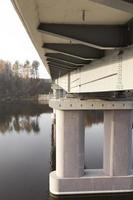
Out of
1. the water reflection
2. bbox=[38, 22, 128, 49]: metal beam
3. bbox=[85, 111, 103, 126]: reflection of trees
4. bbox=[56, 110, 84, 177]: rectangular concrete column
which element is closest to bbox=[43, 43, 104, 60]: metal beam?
bbox=[38, 22, 128, 49]: metal beam

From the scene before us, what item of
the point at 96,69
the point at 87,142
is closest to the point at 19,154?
the point at 87,142

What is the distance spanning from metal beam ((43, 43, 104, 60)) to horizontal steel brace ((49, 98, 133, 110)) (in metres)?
6.75

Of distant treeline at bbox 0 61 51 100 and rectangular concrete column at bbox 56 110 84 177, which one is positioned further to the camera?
distant treeline at bbox 0 61 51 100

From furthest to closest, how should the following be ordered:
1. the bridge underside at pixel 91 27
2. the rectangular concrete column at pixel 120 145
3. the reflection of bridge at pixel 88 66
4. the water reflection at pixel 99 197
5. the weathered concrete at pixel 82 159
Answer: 1. the rectangular concrete column at pixel 120 145
2. the weathered concrete at pixel 82 159
3. the water reflection at pixel 99 197
4. the reflection of bridge at pixel 88 66
5. the bridge underside at pixel 91 27

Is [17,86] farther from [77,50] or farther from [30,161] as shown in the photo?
[77,50]

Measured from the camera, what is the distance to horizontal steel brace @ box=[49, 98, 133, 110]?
14.5m

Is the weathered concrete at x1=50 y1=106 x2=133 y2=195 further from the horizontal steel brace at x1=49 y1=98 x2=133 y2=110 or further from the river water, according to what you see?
the river water

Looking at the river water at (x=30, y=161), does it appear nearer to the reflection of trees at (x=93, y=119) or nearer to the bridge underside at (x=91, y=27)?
the reflection of trees at (x=93, y=119)

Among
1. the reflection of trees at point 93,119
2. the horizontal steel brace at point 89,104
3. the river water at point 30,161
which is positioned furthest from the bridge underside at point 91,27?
the reflection of trees at point 93,119

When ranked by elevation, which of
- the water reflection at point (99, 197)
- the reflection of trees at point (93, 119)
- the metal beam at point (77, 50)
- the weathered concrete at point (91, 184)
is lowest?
the water reflection at point (99, 197)

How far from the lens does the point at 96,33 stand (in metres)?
5.57

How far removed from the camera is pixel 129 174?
14922 millimetres

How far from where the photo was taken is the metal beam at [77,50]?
7562mm

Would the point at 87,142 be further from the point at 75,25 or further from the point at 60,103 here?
the point at 75,25
